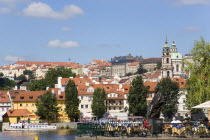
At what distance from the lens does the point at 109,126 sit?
43500 millimetres

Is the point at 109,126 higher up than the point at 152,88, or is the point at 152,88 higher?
the point at 152,88

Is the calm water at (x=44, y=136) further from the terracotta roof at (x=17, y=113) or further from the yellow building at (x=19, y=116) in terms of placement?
A: the terracotta roof at (x=17, y=113)

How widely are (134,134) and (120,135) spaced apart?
103 cm

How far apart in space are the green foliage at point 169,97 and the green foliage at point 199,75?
1582 inches

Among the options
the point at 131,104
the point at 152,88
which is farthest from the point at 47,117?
the point at 152,88

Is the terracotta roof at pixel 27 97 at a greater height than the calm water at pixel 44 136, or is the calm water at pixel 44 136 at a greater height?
the terracotta roof at pixel 27 97

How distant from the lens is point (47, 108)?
10881 cm

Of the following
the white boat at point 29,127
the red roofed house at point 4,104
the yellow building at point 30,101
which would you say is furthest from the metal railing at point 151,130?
the red roofed house at point 4,104

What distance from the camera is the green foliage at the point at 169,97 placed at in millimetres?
108312

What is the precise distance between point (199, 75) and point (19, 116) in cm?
5555

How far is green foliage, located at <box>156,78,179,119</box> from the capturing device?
355ft

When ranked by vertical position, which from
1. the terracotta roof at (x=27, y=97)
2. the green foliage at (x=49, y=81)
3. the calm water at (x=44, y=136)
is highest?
the green foliage at (x=49, y=81)

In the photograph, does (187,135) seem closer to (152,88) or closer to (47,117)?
(47,117)

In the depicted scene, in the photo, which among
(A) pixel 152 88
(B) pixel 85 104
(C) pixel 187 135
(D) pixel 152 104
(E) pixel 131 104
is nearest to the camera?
(C) pixel 187 135
